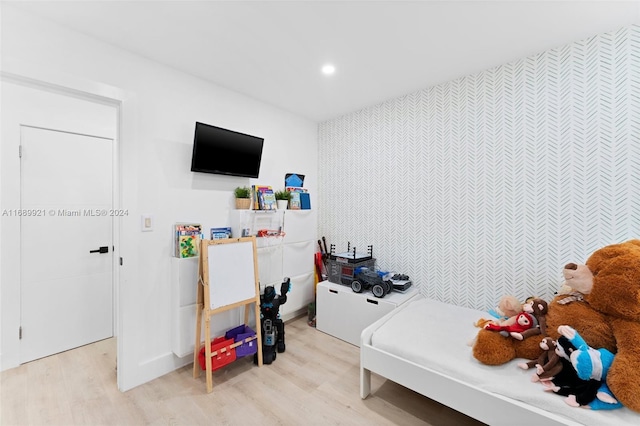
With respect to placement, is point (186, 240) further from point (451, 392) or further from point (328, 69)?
point (451, 392)

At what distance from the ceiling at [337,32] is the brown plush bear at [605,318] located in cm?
145

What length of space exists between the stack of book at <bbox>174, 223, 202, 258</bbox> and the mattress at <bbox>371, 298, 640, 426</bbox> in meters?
1.59

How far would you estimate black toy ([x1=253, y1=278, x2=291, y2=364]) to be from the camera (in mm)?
2309

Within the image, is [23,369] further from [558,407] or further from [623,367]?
[623,367]

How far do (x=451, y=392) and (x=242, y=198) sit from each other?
217 cm

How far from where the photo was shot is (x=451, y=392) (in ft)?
4.81

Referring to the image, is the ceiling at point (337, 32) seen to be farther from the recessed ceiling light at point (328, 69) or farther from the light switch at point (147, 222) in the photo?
the light switch at point (147, 222)

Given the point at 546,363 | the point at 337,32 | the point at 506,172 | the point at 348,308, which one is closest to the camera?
the point at 546,363

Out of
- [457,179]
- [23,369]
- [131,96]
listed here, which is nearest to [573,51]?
[457,179]

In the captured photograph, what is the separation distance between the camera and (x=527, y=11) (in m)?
1.57

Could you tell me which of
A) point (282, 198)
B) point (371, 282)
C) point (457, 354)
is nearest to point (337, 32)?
point (282, 198)

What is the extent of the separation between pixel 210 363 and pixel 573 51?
3.49m

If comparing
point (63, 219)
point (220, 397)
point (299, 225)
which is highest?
point (63, 219)

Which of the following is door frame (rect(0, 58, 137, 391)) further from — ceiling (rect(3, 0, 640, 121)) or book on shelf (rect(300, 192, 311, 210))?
book on shelf (rect(300, 192, 311, 210))
